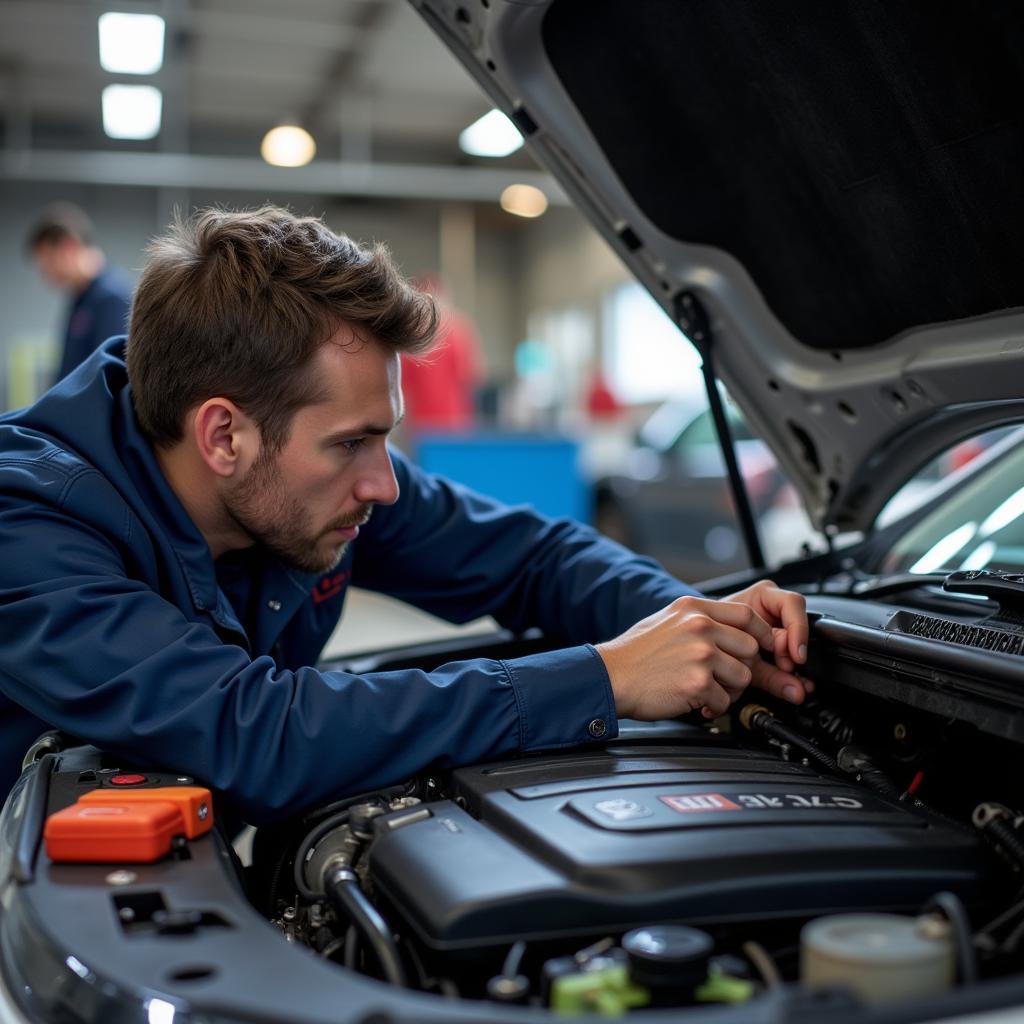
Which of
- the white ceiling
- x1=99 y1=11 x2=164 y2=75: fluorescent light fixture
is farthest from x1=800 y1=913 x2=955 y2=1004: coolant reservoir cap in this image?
x1=99 y1=11 x2=164 y2=75: fluorescent light fixture

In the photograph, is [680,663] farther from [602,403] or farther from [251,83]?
[251,83]

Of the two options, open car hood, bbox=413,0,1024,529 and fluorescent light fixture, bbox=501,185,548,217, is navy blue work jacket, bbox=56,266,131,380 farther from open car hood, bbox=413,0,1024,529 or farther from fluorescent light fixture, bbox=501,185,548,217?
fluorescent light fixture, bbox=501,185,548,217

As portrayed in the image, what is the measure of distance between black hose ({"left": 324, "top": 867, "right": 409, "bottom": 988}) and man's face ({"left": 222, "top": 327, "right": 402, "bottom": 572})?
0.53m

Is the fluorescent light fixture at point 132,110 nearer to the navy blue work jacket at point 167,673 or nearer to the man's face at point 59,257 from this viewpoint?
the man's face at point 59,257

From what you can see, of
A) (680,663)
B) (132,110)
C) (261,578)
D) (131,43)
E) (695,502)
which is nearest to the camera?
(680,663)

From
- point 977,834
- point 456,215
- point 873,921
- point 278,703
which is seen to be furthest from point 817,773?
point 456,215

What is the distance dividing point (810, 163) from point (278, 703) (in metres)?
0.96

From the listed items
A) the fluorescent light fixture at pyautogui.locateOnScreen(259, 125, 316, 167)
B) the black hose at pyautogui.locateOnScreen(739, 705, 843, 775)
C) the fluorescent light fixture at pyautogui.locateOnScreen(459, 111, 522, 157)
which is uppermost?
the fluorescent light fixture at pyautogui.locateOnScreen(459, 111, 522, 157)

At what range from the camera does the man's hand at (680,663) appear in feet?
4.33

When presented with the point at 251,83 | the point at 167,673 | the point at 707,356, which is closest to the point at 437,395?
the point at 251,83

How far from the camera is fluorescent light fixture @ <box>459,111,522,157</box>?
406 inches

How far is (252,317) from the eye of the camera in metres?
1.48

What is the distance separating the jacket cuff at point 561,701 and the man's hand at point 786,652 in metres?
0.21

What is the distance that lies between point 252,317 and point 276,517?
0.26 m
